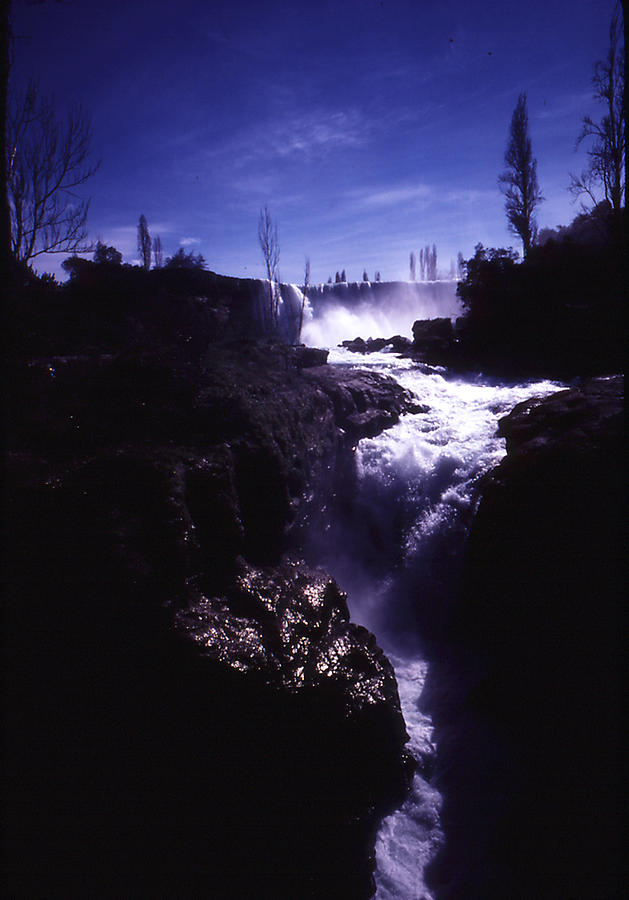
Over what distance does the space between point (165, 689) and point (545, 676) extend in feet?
10.8

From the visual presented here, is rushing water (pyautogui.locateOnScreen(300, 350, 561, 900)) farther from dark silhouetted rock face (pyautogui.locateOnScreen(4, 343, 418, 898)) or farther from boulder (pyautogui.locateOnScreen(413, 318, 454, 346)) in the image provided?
boulder (pyautogui.locateOnScreen(413, 318, 454, 346))

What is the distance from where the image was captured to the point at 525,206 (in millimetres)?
20672

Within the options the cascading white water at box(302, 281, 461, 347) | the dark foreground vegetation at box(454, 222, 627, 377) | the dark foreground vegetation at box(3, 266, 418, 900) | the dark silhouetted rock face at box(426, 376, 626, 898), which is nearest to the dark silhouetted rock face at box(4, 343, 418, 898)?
the dark foreground vegetation at box(3, 266, 418, 900)

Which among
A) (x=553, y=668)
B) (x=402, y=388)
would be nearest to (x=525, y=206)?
(x=402, y=388)

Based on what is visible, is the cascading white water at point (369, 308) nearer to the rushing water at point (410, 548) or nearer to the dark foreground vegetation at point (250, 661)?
the rushing water at point (410, 548)

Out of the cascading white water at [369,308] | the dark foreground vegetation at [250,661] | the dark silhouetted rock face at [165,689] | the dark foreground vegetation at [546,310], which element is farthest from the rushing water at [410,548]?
the cascading white water at [369,308]

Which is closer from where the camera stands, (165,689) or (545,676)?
(165,689)

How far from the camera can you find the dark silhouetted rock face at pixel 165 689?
2344 mm

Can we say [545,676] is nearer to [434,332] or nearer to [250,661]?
[250,661]

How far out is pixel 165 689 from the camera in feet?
8.53

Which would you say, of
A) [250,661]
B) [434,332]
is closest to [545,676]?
[250,661]

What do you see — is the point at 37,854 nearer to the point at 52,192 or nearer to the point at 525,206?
the point at 52,192

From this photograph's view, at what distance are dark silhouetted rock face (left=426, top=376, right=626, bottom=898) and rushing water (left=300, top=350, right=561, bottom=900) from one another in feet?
0.85

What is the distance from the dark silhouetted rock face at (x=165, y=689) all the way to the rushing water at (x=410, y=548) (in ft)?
0.96
